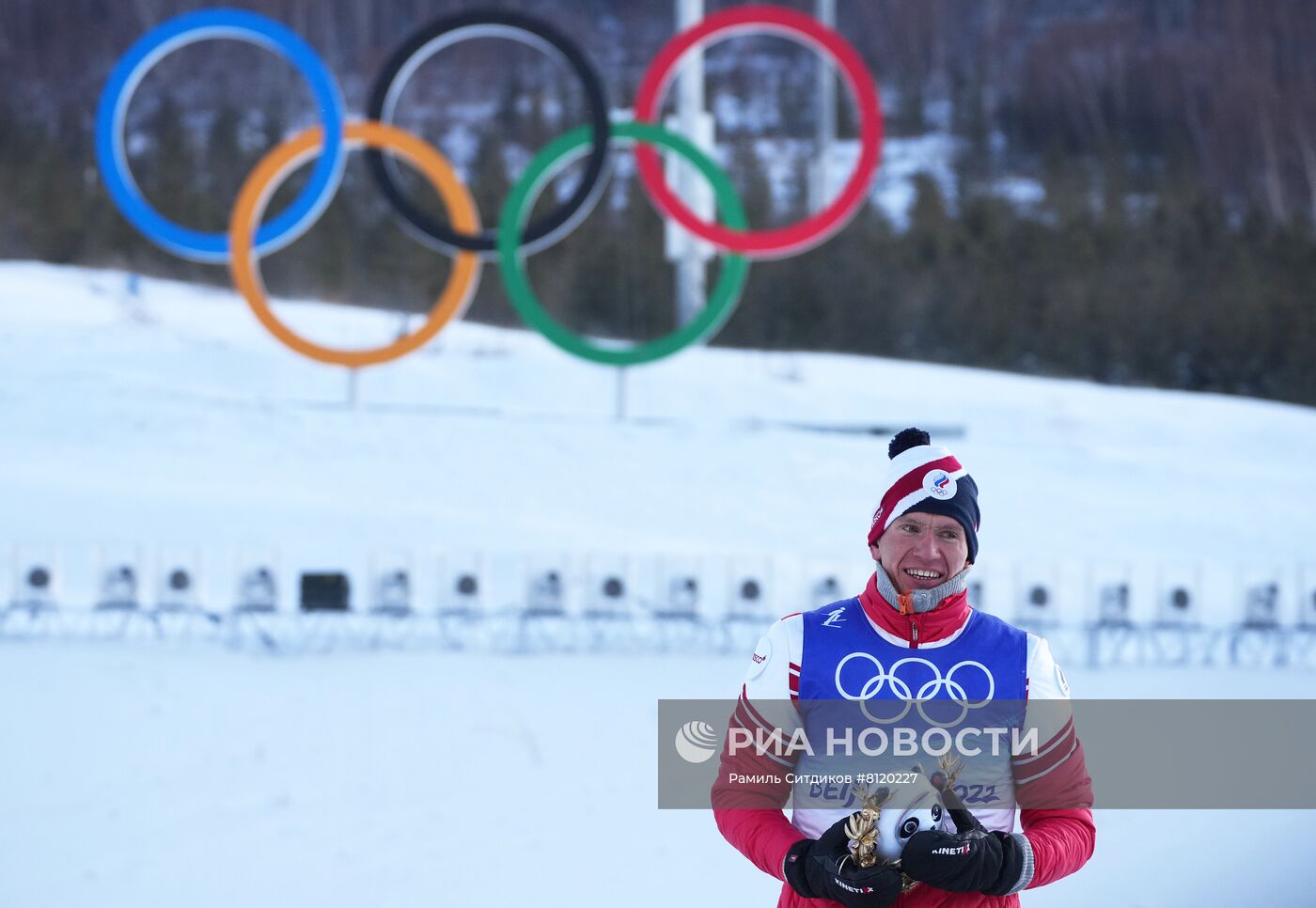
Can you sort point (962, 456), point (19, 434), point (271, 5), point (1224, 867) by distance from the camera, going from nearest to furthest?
point (1224, 867)
point (19, 434)
point (962, 456)
point (271, 5)

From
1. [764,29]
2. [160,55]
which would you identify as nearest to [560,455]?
[764,29]

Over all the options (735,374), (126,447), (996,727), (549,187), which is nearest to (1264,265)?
(735,374)

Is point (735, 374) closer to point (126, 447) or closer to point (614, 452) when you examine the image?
point (614, 452)

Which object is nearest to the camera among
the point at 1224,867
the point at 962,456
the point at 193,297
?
the point at 1224,867

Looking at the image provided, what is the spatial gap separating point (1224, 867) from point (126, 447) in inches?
165

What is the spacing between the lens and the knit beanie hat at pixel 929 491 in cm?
126

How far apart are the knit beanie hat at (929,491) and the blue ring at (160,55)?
4233 millimetres

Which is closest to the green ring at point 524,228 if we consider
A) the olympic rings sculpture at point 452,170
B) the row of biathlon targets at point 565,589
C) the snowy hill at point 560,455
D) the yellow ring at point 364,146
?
the olympic rings sculpture at point 452,170

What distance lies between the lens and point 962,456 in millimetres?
5633

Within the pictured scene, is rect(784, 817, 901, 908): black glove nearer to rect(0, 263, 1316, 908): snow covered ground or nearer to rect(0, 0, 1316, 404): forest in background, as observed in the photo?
rect(0, 263, 1316, 908): snow covered ground

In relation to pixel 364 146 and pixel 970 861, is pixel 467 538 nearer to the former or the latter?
pixel 364 146

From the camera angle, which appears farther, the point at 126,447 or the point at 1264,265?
the point at 1264,265

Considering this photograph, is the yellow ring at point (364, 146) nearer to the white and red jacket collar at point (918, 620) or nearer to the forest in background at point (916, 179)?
the white and red jacket collar at point (918, 620)

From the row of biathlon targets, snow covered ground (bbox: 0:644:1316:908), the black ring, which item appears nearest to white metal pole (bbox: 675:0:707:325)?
the black ring
